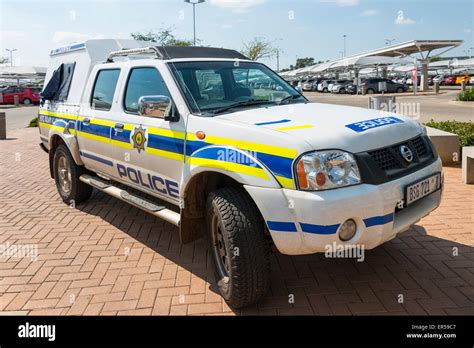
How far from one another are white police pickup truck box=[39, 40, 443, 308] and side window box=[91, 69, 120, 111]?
3 cm

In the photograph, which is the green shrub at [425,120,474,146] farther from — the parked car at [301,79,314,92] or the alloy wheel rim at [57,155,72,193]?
the parked car at [301,79,314,92]

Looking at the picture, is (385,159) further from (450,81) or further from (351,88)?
(450,81)

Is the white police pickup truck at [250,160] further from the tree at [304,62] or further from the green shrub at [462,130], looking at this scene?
the tree at [304,62]

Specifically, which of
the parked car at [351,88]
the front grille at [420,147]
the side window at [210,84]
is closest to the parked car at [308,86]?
the parked car at [351,88]

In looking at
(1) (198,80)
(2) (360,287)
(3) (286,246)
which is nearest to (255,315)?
(3) (286,246)

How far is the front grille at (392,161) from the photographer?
2980mm

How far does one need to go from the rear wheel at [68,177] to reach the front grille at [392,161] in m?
4.25

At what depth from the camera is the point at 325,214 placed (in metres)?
2.81

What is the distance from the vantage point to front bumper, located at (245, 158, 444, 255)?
9.27 ft

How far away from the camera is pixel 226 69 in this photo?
14.7 ft

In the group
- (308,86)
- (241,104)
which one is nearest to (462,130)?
(241,104)

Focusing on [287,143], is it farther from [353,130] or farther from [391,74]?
[391,74]

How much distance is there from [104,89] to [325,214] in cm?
340

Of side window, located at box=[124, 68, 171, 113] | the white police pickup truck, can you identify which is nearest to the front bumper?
the white police pickup truck
